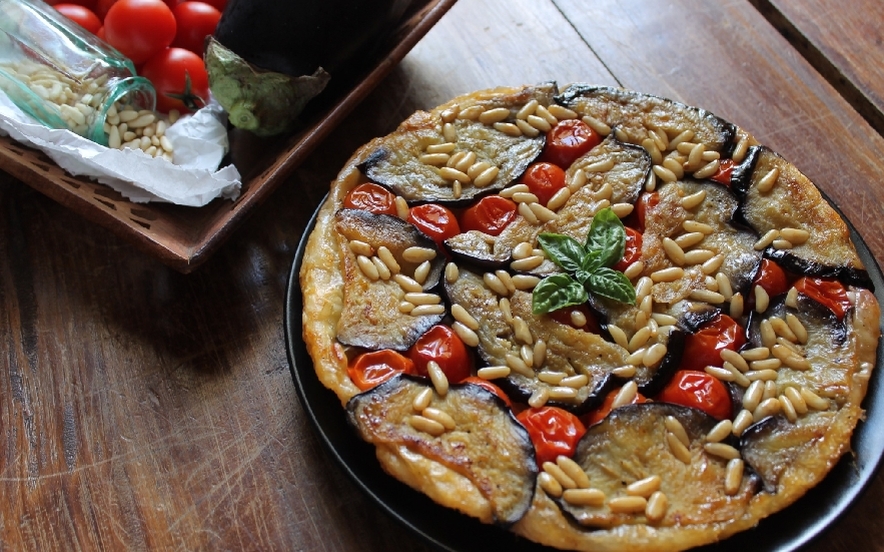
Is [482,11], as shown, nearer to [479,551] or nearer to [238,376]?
[238,376]

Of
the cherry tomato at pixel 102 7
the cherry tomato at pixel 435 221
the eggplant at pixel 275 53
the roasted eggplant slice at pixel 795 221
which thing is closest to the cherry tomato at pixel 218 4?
the cherry tomato at pixel 102 7

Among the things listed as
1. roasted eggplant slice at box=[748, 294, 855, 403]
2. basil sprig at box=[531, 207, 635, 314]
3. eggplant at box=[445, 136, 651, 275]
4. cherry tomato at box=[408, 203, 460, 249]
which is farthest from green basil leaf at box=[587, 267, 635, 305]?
cherry tomato at box=[408, 203, 460, 249]

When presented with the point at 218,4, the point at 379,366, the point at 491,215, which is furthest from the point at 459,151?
the point at 218,4

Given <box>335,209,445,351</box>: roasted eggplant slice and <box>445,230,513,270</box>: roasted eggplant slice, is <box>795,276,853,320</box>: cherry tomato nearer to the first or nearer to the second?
<box>445,230,513,270</box>: roasted eggplant slice

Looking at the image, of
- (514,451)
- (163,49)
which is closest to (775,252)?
(514,451)

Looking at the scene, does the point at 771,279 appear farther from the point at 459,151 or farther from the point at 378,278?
the point at 378,278

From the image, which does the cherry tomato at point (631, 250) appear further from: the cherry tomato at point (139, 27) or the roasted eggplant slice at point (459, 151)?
the cherry tomato at point (139, 27)

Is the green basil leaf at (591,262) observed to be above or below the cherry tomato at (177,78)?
above
